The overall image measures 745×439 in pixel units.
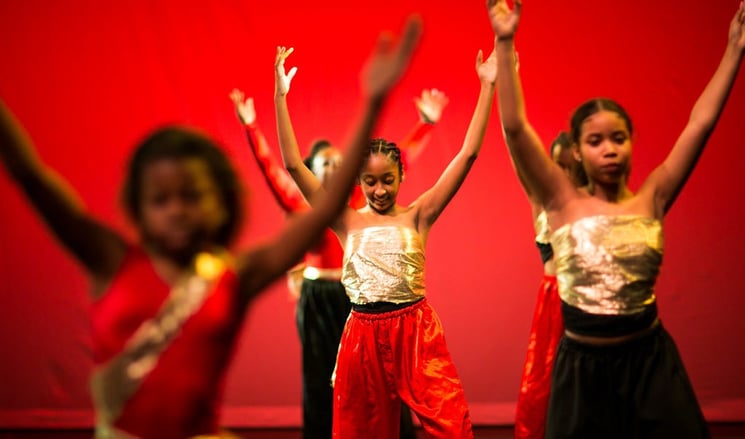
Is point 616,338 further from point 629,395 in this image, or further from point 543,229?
point 543,229

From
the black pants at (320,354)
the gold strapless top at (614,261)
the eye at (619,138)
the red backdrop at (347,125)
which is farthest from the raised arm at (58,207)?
the red backdrop at (347,125)

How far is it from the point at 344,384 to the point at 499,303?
2.12 m

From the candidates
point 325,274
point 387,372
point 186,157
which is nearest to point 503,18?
point 186,157

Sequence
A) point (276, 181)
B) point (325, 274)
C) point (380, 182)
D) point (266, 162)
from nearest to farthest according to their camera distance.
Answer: point (380, 182) < point (266, 162) < point (276, 181) < point (325, 274)

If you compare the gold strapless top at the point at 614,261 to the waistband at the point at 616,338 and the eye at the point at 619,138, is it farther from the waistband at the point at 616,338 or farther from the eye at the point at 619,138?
the eye at the point at 619,138

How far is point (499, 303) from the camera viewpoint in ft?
14.8

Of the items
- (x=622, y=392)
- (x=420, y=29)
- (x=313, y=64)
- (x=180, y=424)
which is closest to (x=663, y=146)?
Answer: (x=313, y=64)

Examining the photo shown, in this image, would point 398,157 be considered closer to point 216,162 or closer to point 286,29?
point 216,162

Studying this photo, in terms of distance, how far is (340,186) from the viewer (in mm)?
1235

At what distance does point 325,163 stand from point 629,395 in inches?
82.4

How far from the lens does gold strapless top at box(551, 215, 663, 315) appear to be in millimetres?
1925

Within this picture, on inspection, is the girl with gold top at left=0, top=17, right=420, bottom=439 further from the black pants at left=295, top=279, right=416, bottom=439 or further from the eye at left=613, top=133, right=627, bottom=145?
the black pants at left=295, top=279, right=416, bottom=439

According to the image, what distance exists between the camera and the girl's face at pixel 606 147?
1950 mm

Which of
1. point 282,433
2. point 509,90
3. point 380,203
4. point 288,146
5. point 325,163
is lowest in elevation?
point 282,433
